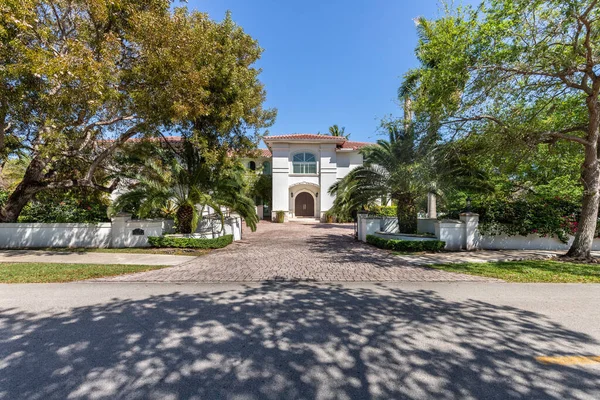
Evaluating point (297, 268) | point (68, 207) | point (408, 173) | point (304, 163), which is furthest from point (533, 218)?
point (68, 207)

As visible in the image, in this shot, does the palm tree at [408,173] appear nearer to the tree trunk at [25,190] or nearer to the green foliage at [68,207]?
the green foliage at [68,207]

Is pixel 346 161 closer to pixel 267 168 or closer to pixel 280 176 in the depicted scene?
pixel 280 176

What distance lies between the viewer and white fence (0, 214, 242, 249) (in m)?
11.4

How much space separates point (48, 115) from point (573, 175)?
20.7 metres

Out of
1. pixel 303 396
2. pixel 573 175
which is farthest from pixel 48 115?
pixel 573 175

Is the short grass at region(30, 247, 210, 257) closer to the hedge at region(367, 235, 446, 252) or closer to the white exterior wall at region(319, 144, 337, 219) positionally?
the hedge at region(367, 235, 446, 252)

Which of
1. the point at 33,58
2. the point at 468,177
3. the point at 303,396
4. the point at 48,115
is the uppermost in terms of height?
the point at 33,58

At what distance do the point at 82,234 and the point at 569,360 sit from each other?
15206 mm

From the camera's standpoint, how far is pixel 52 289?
5.65 m

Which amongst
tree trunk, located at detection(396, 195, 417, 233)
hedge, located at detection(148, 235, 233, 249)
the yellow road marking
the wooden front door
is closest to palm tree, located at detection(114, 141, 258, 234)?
hedge, located at detection(148, 235, 233, 249)

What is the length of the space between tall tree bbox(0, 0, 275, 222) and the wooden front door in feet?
56.1

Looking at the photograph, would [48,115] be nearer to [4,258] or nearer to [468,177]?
[4,258]

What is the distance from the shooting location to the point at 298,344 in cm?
336

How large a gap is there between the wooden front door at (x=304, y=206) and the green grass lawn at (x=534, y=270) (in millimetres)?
20549
